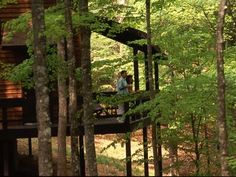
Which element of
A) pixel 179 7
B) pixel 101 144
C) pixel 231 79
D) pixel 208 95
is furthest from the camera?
pixel 101 144

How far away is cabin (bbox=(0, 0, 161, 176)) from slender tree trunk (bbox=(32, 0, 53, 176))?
553 centimetres

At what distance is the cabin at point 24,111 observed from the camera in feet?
54.3

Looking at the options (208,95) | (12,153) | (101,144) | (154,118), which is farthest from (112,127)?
(101,144)

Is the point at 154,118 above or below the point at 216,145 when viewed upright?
above

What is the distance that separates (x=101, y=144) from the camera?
32938 mm

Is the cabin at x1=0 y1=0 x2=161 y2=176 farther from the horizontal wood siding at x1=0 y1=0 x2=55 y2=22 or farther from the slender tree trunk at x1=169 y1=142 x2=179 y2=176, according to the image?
the slender tree trunk at x1=169 y1=142 x2=179 y2=176

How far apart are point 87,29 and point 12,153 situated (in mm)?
8225

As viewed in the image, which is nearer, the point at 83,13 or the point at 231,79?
the point at 83,13

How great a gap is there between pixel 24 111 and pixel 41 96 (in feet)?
25.4

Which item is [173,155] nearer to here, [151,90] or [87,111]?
Result: [151,90]

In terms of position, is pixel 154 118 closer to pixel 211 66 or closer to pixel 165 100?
pixel 165 100

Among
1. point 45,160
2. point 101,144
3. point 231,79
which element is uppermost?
point 231,79

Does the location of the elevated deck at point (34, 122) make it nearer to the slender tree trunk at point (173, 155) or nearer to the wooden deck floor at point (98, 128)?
the wooden deck floor at point (98, 128)

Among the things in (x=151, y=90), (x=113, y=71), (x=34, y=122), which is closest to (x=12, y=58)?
(x=34, y=122)
